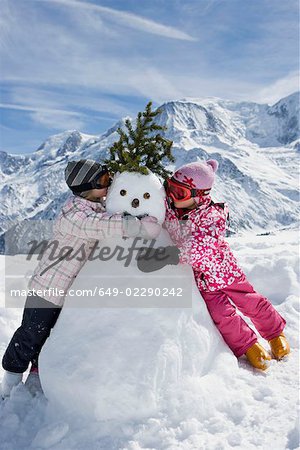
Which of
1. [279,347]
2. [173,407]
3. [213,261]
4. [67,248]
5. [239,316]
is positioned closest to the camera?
[173,407]

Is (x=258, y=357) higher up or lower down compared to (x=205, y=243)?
lower down

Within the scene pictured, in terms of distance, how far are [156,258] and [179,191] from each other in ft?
2.05

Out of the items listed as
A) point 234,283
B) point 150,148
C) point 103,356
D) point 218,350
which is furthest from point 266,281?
point 103,356

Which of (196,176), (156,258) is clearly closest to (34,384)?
(156,258)

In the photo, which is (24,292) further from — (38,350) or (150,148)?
(150,148)

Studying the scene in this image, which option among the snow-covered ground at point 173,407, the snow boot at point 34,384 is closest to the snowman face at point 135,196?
the snow-covered ground at point 173,407

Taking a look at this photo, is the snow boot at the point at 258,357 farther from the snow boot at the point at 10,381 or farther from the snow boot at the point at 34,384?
the snow boot at the point at 10,381

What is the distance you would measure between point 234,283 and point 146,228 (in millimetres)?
1054

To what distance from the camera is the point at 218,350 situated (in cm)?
362

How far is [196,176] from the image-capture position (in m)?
3.78

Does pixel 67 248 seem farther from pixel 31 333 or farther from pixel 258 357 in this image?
pixel 258 357

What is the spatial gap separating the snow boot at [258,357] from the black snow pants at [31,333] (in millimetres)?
1660

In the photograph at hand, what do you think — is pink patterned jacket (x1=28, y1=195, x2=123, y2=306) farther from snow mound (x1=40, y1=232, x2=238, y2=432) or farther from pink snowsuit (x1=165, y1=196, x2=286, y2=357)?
pink snowsuit (x1=165, y1=196, x2=286, y2=357)

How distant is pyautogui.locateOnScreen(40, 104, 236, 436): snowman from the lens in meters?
3.02
